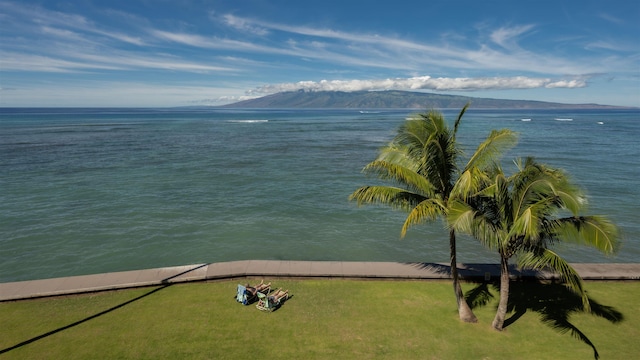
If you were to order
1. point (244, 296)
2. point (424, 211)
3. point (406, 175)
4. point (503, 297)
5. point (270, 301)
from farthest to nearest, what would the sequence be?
1. point (244, 296)
2. point (270, 301)
3. point (503, 297)
4. point (406, 175)
5. point (424, 211)

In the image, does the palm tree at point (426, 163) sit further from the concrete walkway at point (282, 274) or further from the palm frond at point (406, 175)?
the concrete walkway at point (282, 274)

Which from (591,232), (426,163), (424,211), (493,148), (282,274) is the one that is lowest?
(282,274)

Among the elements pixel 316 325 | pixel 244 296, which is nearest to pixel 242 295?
pixel 244 296

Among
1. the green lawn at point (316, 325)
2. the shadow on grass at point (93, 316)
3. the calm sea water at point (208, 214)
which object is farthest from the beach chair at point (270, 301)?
the calm sea water at point (208, 214)

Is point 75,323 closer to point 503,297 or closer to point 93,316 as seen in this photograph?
point 93,316

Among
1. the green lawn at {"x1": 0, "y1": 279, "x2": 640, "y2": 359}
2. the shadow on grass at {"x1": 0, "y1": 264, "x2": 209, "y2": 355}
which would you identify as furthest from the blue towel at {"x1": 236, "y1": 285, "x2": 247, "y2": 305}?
the shadow on grass at {"x1": 0, "y1": 264, "x2": 209, "y2": 355}

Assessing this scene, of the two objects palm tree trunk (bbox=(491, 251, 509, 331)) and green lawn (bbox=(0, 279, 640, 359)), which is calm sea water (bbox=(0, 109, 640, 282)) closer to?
green lawn (bbox=(0, 279, 640, 359))

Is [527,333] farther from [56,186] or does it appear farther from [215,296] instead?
[56,186]
